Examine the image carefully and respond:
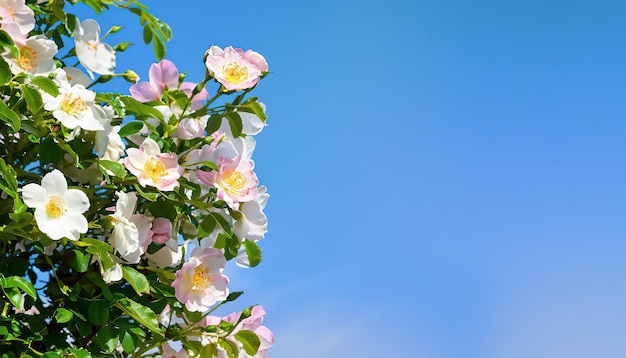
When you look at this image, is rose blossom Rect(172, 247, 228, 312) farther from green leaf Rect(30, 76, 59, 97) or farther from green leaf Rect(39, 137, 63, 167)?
green leaf Rect(30, 76, 59, 97)

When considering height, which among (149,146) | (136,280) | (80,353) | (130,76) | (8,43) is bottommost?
(80,353)

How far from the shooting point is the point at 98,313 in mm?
1508

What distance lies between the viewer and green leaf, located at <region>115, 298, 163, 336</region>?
4.94 feet

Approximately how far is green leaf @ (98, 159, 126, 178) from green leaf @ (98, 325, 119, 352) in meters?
0.34

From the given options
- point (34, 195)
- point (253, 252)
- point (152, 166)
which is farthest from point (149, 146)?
point (253, 252)

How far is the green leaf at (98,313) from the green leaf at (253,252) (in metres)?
0.34

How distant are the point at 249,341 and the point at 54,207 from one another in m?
0.54

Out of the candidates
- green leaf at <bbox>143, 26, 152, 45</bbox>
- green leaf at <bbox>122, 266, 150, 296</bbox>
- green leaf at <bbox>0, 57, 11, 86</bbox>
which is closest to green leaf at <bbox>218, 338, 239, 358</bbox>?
green leaf at <bbox>122, 266, 150, 296</bbox>

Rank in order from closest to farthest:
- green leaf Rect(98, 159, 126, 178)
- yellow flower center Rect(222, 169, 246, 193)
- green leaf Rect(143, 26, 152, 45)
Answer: green leaf Rect(98, 159, 126, 178), yellow flower center Rect(222, 169, 246, 193), green leaf Rect(143, 26, 152, 45)

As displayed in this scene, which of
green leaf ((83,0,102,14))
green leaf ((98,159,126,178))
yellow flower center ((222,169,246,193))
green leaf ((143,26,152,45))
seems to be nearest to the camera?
green leaf ((98,159,126,178))

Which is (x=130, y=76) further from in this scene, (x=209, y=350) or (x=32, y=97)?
(x=209, y=350)

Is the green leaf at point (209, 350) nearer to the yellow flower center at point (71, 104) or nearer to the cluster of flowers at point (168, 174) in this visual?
the cluster of flowers at point (168, 174)

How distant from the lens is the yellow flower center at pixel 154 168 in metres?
1.51

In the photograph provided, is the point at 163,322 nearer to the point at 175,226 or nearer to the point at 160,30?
the point at 175,226
